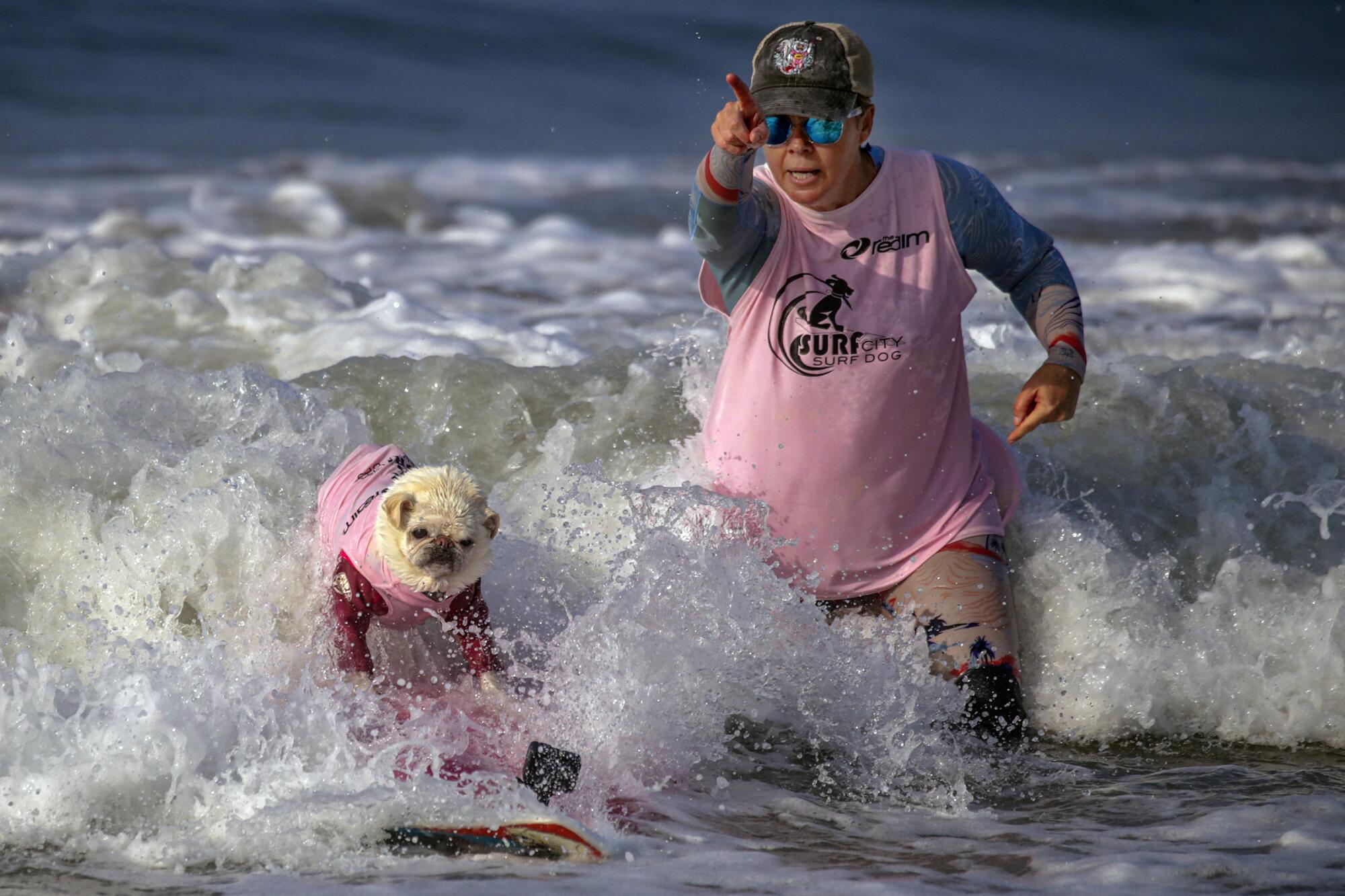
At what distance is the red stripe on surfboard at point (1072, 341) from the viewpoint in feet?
12.2

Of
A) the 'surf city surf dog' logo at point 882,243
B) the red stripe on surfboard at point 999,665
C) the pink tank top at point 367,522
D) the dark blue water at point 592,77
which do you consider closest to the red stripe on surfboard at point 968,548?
the red stripe on surfboard at point 999,665

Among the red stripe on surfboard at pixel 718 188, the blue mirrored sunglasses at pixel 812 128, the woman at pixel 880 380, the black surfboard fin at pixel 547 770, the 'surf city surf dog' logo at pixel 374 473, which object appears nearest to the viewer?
the black surfboard fin at pixel 547 770

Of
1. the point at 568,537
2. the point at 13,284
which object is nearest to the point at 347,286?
the point at 13,284

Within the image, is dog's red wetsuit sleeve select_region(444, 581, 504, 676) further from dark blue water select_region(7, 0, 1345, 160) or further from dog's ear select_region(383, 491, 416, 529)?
dark blue water select_region(7, 0, 1345, 160)

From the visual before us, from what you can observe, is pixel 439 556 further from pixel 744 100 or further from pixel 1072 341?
pixel 1072 341

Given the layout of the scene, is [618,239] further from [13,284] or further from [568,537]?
[568,537]

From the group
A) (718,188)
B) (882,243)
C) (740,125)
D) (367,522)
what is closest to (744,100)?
(740,125)

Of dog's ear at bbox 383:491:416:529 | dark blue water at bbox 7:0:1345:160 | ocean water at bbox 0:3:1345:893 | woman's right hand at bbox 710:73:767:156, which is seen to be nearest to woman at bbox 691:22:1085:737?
ocean water at bbox 0:3:1345:893

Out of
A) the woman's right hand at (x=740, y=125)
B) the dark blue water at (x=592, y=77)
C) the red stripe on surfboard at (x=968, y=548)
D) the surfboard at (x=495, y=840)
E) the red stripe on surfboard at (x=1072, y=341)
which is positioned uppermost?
the dark blue water at (x=592, y=77)

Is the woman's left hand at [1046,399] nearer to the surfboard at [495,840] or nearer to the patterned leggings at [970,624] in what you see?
the patterned leggings at [970,624]

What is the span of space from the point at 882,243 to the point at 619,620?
1.25m

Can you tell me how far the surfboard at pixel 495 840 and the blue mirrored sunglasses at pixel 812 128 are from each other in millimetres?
1758

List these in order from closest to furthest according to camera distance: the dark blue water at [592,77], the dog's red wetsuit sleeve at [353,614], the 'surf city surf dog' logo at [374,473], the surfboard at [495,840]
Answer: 1. the surfboard at [495,840]
2. the dog's red wetsuit sleeve at [353,614]
3. the 'surf city surf dog' logo at [374,473]
4. the dark blue water at [592,77]

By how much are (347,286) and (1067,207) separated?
7.60m
